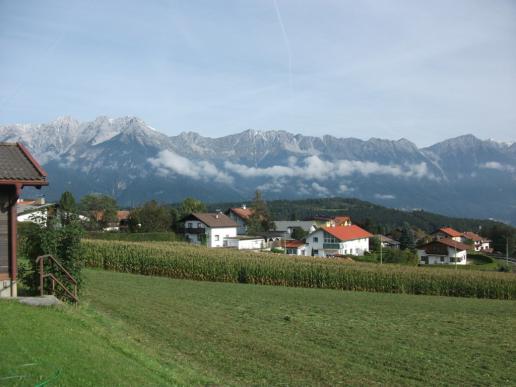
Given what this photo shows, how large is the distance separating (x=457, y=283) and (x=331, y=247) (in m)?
59.5

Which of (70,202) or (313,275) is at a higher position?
(70,202)

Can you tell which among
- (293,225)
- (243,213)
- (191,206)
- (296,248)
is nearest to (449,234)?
(293,225)

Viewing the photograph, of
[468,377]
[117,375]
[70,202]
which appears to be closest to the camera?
[117,375]

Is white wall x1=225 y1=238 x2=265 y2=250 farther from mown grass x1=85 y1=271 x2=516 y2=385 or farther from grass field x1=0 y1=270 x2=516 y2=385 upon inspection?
grass field x1=0 y1=270 x2=516 y2=385

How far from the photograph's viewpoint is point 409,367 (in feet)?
48.0

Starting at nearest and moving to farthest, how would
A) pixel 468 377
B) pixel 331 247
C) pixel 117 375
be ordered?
pixel 117 375 → pixel 468 377 → pixel 331 247

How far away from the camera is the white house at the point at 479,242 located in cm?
15252

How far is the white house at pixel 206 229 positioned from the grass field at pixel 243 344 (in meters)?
67.8

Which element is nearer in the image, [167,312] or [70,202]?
[167,312]

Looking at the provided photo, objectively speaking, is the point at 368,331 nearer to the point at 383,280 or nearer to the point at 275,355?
the point at 275,355

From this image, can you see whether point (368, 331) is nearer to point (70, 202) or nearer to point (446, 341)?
point (446, 341)

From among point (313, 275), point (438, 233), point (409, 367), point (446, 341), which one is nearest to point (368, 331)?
point (446, 341)

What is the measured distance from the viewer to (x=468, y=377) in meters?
14.1

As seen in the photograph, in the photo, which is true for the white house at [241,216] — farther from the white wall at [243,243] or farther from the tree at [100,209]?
the white wall at [243,243]
